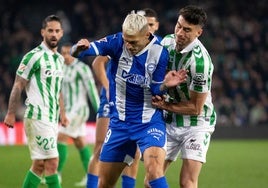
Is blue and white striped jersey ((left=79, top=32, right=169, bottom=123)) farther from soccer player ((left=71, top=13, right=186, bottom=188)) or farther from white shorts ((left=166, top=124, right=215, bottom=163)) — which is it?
white shorts ((left=166, top=124, right=215, bottom=163))

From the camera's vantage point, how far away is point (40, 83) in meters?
7.75

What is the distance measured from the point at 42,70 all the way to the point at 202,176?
417 centimetres

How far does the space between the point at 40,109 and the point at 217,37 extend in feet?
49.4

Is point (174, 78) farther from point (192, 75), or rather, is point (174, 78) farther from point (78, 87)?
point (78, 87)

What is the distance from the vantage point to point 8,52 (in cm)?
2073

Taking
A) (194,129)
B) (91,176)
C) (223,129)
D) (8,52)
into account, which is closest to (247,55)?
(223,129)

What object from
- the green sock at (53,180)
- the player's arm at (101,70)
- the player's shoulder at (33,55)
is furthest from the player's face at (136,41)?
the green sock at (53,180)

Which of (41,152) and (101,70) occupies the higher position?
(101,70)

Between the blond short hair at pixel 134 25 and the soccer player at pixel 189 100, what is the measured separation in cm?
43

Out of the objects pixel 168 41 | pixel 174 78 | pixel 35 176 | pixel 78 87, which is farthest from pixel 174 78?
pixel 78 87

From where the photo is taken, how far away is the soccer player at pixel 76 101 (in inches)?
404

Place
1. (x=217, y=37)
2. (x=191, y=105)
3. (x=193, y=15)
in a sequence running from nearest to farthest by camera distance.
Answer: (x=193, y=15) < (x=191, y=105) < (x=217, y=37)

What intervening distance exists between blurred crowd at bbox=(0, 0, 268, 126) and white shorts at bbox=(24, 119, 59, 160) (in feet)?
35.4

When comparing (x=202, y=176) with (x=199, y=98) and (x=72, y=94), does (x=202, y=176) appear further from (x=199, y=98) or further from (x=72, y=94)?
(x=199, y=98)
